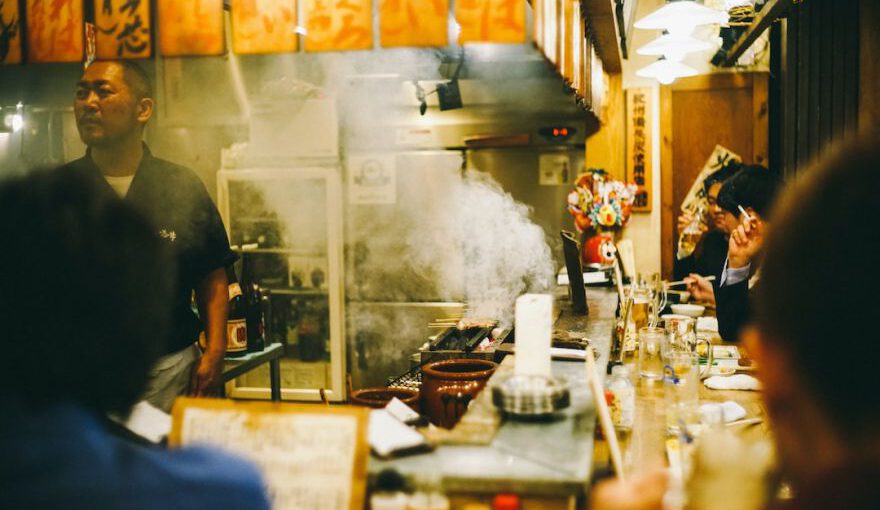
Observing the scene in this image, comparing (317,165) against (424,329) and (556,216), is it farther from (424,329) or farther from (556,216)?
(556,216)

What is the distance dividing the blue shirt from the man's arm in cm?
251

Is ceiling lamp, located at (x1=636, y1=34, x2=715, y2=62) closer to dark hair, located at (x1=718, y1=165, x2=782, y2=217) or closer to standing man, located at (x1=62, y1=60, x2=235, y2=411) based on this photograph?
dark hair, located at (x1=718, y1=165, x2=782, y2=217)

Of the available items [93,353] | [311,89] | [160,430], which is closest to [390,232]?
[311,89]

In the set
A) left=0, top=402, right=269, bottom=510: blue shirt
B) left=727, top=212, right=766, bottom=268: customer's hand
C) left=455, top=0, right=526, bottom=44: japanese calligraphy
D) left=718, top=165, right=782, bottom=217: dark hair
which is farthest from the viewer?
left=718, top=165, right=782, bottom=217: dark hair

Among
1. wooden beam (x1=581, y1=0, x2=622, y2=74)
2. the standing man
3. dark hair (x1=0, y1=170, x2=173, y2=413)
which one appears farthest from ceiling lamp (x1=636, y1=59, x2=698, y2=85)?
dark hair (x1=0, y1=170, x2=173, y2=413)

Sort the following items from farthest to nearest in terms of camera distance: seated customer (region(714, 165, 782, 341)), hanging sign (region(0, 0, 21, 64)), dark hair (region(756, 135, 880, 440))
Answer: seated customer (region(714, 165, 782, 341)) < hanging sign (region(0, 0, 21, 64)) < dark hair (region(756, 135, 880, 440))

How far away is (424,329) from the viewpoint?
7.57 meters

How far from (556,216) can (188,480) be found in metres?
6.69

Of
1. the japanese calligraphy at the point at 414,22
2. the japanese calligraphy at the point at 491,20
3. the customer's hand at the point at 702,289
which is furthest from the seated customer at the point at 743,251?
the japanese calligraphy at the point at 414,22

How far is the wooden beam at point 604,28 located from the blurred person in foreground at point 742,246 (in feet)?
4.68

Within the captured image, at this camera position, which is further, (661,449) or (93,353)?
(661,449)

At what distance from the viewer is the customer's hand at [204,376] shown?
357cm

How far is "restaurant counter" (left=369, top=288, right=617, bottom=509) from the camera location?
1571mm

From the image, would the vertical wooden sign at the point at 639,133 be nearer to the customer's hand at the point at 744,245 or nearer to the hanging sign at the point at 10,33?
the customer's hand at the point at 744,245
